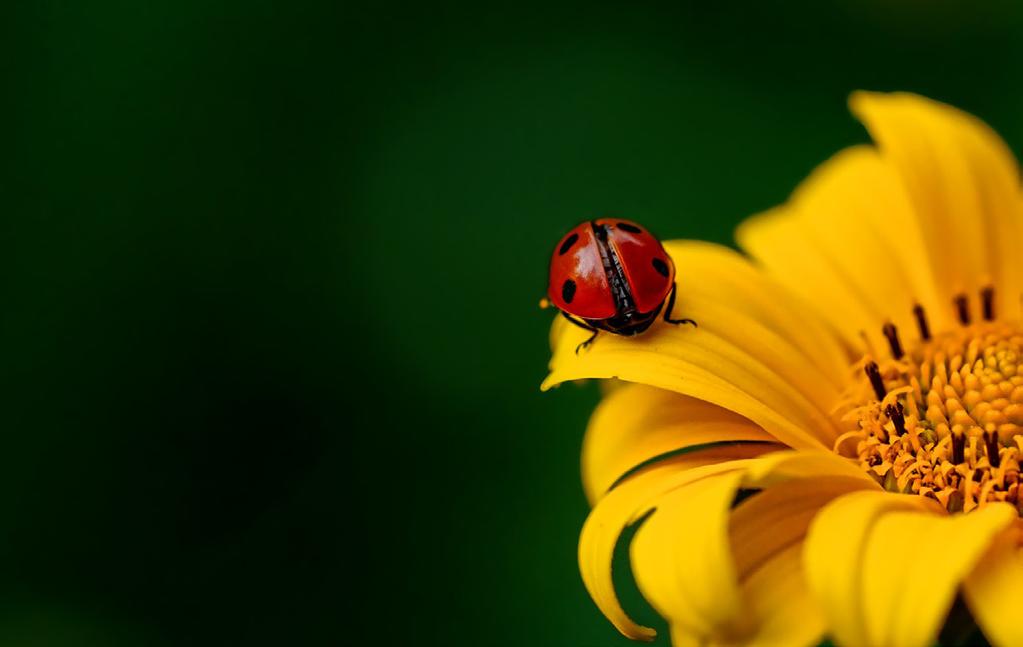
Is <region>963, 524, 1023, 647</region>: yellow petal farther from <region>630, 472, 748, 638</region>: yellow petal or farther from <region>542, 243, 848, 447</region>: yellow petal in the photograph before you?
<region>542, 243, 848, 447</region>: yellow petal

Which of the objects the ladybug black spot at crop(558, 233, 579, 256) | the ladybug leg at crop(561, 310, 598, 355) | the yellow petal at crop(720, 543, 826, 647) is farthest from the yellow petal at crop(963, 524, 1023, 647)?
the ladybug black spot at crop(558, 233, 579, 256)

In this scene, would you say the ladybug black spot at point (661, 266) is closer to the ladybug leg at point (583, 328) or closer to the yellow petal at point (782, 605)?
the ladybug leg at point (583, 328)

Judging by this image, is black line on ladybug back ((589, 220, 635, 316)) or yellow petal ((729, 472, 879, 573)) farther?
black line on ladybug back ((589, 220, 635, 316))

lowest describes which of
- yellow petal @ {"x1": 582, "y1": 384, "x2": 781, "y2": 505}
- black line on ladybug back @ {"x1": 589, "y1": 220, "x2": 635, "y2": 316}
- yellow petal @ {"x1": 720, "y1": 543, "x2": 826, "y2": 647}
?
yellow petal @ {"x1": 720, "y1": 543, "x2": 826, "y2": 647}

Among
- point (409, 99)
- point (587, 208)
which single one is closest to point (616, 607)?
point (587, 208)

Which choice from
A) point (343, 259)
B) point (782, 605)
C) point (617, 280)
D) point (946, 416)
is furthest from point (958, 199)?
point (343, 259)
